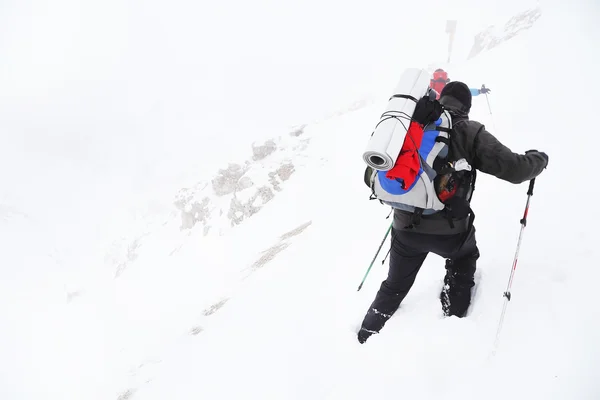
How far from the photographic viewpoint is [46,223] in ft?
203

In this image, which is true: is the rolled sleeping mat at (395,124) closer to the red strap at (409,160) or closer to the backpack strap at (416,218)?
the red strap at (409,160)

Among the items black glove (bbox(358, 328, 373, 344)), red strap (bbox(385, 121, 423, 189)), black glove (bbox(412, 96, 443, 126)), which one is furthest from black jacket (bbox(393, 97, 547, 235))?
black glove (bbox(358, 328, 373, 344))

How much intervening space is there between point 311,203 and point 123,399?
9554 mm

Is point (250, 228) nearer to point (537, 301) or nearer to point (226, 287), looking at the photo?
point (226, 287)

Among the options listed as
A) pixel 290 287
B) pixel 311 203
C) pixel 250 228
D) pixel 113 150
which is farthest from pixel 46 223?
pixel 290 287

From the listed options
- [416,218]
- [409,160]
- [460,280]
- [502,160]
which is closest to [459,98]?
[502,160]

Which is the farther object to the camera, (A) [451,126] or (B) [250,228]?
(B) [250,228]

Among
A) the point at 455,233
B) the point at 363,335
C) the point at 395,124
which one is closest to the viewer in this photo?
the point at 395,124

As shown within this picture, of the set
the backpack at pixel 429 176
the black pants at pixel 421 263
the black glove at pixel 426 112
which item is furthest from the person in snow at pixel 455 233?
the black glove at pixel 426 112

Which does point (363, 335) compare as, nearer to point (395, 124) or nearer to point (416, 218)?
point (416, 218)

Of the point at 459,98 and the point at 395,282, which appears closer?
the point at 459,98

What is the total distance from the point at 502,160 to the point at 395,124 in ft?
3.19

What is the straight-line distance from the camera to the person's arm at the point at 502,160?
279 cm

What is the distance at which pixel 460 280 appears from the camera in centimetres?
369
